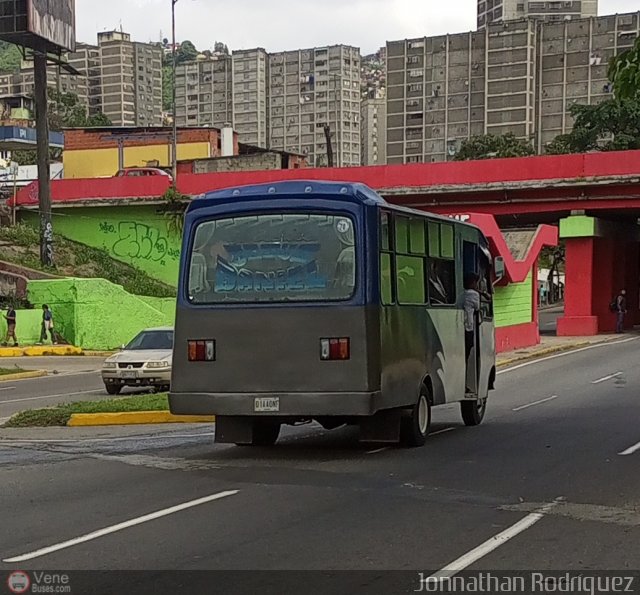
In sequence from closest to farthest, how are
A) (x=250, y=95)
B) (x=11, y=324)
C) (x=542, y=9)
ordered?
(x=11, y=324), (x=250, y=95), (x=542, y=9)

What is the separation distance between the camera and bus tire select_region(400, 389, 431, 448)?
513 inches

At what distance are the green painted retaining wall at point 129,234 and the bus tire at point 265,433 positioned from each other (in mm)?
33916

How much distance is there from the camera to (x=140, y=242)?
4828 cm

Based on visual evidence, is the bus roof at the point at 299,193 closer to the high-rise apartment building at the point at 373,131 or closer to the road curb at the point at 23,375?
the road curb at the point at 23,375

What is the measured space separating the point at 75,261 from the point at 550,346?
21.2 metres

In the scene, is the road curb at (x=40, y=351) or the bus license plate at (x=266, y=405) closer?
the bus license plate at (x=266, y=405)

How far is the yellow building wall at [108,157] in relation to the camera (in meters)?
78.2

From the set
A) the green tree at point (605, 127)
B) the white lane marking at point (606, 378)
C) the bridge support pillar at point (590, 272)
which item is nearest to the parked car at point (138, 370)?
the white lane marking at point (606, 378)

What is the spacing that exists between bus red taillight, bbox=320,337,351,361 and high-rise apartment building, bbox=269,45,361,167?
474 feet

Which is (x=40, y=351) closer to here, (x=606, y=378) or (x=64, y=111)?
(x=606, y=378)

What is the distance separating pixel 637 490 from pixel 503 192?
3399 centimetres

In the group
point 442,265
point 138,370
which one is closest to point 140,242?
point 138,370
